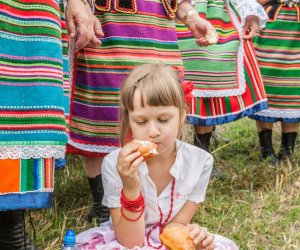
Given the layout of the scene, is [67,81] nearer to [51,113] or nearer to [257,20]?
[51,113]

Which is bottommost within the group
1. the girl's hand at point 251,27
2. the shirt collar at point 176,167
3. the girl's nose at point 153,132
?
the shirt collar at point 176,167

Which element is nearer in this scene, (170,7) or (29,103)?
(29,103)

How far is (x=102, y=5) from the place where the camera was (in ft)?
8.94

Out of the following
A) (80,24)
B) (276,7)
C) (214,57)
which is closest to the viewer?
(80,24)

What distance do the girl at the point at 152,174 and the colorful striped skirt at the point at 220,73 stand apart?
4.29 ft

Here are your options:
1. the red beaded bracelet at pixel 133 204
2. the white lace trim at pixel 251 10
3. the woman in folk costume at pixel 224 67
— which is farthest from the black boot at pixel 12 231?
the white lace trim at pixel 251 10

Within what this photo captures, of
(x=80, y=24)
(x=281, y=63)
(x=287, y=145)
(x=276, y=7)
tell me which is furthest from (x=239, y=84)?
(x=80, y=24)

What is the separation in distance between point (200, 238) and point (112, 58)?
0.96 meters

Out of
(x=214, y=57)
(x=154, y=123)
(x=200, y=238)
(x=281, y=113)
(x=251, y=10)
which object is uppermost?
(x=251, y=10)

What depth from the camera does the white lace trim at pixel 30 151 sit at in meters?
2.04

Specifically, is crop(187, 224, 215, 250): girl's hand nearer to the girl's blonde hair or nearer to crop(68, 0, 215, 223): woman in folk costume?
the girl's blonde hair

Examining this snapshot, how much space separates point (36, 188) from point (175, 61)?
1.09m

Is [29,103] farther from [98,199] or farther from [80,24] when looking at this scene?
[98,199]

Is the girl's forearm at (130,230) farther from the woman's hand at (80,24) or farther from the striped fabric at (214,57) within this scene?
the striped fabric at (214,57)
